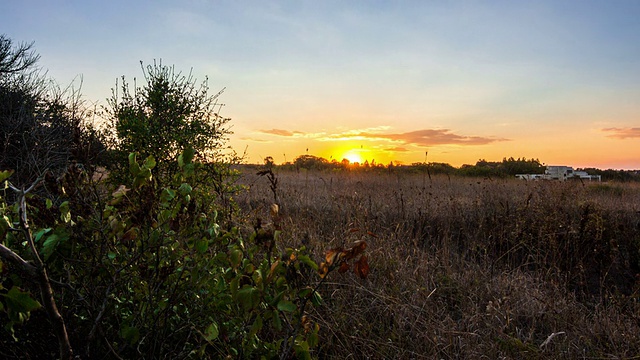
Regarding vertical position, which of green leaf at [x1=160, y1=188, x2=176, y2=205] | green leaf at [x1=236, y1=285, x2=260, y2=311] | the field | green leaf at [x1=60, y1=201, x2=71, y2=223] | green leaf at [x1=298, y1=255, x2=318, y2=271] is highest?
green leaf at [x1=160, y1=188, x2=176, y2=205]

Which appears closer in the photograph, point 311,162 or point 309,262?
point 309,262

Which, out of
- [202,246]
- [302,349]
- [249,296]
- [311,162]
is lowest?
[302,349]

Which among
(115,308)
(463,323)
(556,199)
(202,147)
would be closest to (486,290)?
(463,323)

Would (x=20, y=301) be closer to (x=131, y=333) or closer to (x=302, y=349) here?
(x=131, y=333)

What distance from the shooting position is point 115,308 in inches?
81.8

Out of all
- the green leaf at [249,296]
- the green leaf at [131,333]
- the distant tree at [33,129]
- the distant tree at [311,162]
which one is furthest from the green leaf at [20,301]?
the distant tree at [311,162]

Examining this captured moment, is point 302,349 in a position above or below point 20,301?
below

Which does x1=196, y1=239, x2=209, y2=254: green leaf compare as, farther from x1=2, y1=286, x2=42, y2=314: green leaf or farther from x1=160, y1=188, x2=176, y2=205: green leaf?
x1=2, y1=286, x2=42, y2=314: green leaf

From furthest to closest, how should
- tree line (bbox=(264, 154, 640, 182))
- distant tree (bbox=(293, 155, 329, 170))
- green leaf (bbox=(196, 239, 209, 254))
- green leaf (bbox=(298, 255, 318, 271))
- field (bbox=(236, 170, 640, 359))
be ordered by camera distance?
1. distant tree (bbox=(293, 155, 329, 170))
2. tree line (bbox=(264, 154, 640, 182))
3. field (bbox=(236, 170, 640, 359))
4. green leaf (bbox=(196, 239, 209, 254))
5. green leaf (bbox=(298, 255, 318, 271))

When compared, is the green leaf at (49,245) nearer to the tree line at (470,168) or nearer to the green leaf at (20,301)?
the green leaf at (20,301)

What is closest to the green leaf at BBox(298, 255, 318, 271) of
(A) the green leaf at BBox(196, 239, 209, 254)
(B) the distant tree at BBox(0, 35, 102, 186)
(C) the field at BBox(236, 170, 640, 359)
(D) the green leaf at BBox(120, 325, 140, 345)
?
(C) the field at BBox(236, 170, 640, 359)

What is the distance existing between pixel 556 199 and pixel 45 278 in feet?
28.1

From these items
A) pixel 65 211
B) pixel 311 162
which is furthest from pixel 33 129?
pixel 311 162

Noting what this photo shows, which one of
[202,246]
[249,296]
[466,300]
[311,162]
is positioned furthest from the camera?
[311,162]
